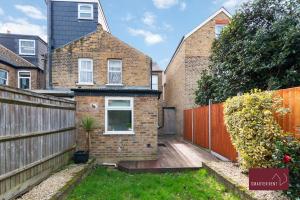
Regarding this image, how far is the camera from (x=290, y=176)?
14.9ft

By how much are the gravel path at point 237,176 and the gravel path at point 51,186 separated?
4128mm

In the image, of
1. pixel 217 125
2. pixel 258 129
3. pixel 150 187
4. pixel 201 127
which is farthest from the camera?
pixel 201 127

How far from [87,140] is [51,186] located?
4.31 m

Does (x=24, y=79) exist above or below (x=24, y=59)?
below

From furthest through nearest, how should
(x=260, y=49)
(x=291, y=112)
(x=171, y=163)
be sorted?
(x=260, y=49), (x=171, y=163), (x=291, y=112)

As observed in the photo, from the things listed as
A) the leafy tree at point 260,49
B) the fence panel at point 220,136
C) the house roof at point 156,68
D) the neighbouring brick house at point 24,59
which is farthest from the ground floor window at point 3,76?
the fence panel at point 220,136

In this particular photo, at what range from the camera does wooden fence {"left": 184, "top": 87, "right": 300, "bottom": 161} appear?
543cm

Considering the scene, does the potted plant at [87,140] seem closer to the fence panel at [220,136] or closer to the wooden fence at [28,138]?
the wooden fence at [28,138]

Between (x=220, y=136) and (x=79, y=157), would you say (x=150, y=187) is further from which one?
(x=220, y=136)

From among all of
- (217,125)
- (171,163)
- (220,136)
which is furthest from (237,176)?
(217,125)

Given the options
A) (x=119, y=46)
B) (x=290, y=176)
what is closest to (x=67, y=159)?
(x=290, y=176)

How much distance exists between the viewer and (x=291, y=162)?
15.0ft

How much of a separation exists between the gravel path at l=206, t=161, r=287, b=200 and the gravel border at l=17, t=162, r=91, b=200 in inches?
160

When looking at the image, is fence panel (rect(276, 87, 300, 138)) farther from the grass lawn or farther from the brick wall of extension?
the brick wall of extension
